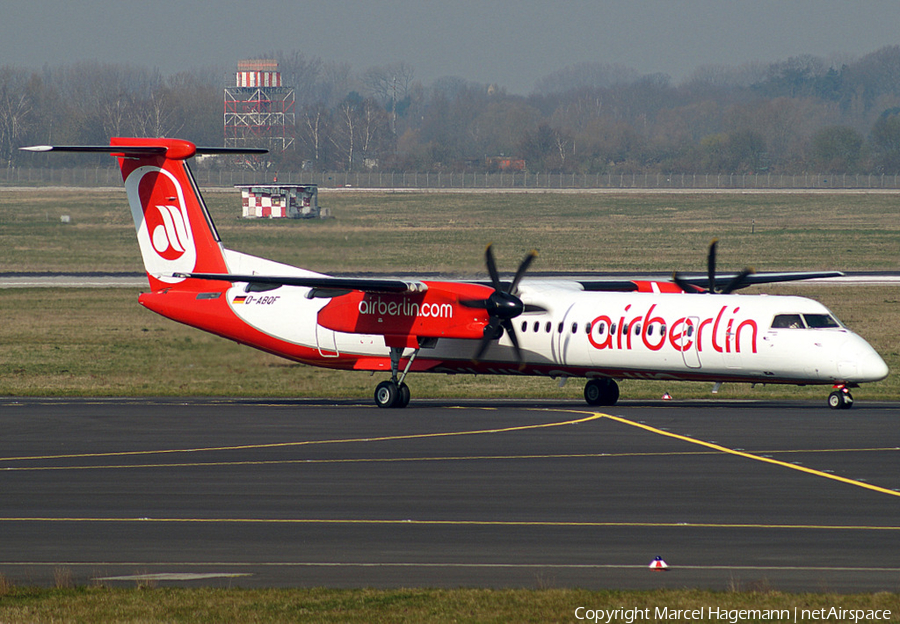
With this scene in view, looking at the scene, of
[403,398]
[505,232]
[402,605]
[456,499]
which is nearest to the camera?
[402,605]

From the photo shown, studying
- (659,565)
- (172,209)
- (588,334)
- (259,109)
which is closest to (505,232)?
(172,209)

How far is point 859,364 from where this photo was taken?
88.8 feet

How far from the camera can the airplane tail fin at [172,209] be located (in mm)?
33406

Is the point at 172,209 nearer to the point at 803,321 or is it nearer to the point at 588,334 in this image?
the point at 588,334

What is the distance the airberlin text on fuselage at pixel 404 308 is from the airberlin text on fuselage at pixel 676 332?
12.6ft

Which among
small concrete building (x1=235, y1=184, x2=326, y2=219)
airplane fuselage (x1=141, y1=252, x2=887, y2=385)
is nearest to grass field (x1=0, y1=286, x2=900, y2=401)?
airplane fuselage (x1=141, y1=252, x2=887, y2=385)

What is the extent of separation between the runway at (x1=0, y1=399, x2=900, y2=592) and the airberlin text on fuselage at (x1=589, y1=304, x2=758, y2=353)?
1723mm

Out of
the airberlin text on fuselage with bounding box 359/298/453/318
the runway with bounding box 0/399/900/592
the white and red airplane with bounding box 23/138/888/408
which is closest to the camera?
the runway with bounding box 0/399/900/592

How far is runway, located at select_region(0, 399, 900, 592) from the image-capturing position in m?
13.5

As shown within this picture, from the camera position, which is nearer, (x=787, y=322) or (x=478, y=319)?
(x=787, y=322)

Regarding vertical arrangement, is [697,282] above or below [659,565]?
above

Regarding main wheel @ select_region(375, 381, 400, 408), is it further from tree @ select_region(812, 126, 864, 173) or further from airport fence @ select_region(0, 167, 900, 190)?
tree @ select_region(812, 126, 864, 173)

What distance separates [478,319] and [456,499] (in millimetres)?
12633

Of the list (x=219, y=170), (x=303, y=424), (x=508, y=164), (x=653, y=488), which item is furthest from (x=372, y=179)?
(x=653, y=488)
